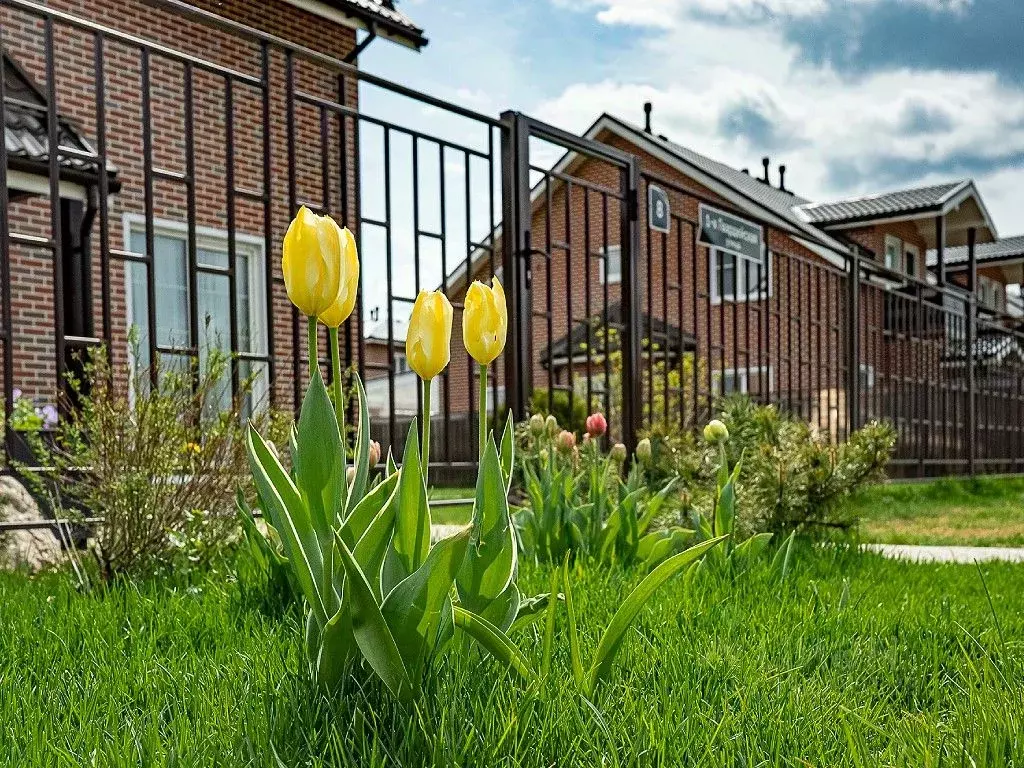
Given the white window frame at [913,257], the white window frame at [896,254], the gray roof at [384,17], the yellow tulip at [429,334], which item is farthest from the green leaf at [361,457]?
the white window frame at [913,257]

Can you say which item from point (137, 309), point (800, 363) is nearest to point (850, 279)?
point (800, 363)

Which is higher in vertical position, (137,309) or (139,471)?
(137,309)

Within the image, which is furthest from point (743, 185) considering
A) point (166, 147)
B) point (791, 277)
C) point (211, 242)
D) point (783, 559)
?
point (783, 559)

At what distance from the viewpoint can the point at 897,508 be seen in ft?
26.2

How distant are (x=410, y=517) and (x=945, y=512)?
744cm

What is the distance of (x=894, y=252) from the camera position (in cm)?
2177

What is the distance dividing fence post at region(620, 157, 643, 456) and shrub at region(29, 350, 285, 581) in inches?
122

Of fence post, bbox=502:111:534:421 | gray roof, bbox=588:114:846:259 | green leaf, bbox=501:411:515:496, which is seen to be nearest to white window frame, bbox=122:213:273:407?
fence post, bbox=502:111:534:421

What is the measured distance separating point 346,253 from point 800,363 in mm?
7566

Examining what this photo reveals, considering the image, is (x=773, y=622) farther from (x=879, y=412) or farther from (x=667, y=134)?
(x=667, y=134)

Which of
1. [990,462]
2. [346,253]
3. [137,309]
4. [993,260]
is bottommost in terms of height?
[990,462]

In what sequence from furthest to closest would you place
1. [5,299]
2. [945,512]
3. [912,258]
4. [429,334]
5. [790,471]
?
[912,258], [945,512], [790,471], [5,299], [429,334]

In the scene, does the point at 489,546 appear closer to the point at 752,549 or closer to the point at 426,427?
the point at 426,427

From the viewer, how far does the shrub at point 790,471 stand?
3.43 meters
